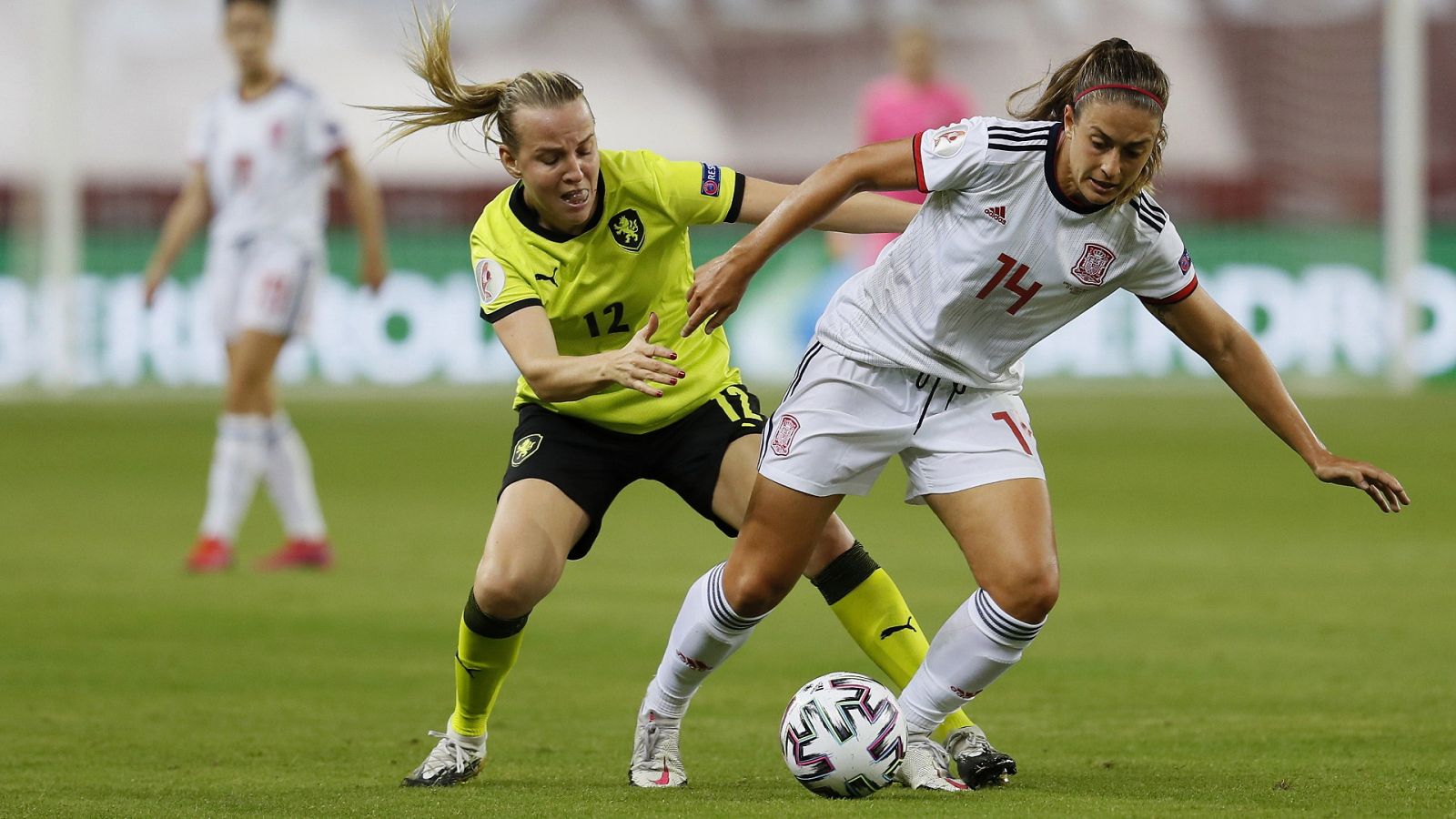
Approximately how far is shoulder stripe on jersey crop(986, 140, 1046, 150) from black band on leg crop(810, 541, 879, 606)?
112 cm

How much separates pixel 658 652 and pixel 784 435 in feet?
8.21

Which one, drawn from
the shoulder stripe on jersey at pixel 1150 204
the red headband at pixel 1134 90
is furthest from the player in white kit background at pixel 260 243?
the red headband at pixel 1134 90

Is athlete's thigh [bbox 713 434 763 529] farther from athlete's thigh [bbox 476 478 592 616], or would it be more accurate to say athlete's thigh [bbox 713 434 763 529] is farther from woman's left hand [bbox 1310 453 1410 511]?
woman's left hand [bbox 1310 453 1410 511]

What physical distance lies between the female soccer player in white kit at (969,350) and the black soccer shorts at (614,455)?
0.33 metres

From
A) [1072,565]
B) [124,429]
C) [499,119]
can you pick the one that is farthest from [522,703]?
[124,429]

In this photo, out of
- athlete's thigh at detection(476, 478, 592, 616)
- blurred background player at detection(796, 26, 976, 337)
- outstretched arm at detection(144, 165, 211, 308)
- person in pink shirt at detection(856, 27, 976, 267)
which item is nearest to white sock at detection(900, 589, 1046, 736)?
athlete's thigh at detection(476, 478, 592, 616)

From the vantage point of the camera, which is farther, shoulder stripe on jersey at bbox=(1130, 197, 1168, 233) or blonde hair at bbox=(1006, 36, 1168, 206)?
shoulder stripe on jersey at bbox=(1130, 197, 1168, 233)

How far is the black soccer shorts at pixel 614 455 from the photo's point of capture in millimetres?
5070

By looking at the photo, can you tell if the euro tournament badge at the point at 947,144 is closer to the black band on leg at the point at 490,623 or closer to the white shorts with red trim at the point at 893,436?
the white shorts with red trim at the point at 893,436

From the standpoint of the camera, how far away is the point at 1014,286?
4613mm

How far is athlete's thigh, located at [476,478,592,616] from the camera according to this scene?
4.83 m

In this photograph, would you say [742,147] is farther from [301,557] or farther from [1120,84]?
[1120,84]

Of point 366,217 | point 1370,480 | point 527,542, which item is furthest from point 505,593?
point 366,217

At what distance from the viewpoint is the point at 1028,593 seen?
4543 millimetres
